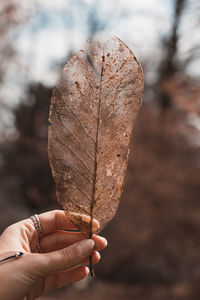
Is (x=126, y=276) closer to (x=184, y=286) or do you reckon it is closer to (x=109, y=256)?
(x=109, y=256)

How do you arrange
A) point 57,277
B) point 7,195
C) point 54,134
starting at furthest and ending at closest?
point 7,195
point 57,277
point 54,134

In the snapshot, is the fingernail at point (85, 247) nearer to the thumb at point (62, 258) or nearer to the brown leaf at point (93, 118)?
the thumb at point (62, 258)

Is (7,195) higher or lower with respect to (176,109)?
lower

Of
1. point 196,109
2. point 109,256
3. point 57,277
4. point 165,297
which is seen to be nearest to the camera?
point 57,277

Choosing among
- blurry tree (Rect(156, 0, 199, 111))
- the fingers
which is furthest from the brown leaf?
blurry tree (Rect(156, 0, 199, 111))

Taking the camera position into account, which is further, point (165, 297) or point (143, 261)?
point (143, 261)

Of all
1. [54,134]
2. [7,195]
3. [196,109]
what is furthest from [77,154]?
[7,195]

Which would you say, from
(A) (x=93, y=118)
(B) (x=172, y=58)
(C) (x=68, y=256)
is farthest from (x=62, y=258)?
(B) (x=172, y=58)

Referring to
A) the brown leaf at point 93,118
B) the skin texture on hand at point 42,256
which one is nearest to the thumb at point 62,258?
the skin texture on hand at point 42,256
